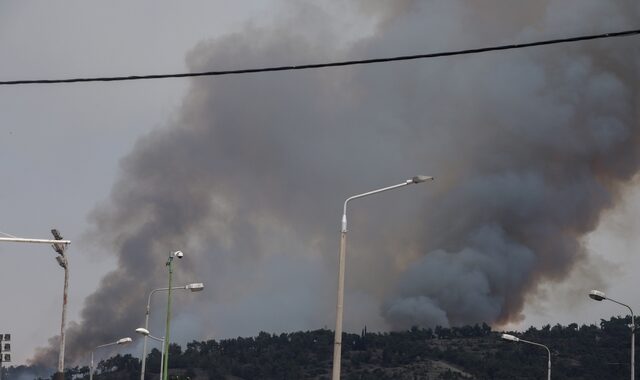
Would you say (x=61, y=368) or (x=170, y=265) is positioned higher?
(x=170, y=265)

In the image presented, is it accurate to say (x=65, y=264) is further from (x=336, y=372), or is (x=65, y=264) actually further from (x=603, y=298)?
(x=603, y=298)

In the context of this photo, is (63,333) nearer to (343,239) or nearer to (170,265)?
(170,265)

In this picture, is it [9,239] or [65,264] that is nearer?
[9,239]

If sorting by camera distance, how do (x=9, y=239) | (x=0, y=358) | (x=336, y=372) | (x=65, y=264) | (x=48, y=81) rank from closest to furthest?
(x=48, y=81) → (x=336, y=372) → (x=9, y=239) → (x=65, y=264) → (x=0, y=358)

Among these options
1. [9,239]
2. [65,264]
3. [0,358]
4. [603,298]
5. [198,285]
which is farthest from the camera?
[0,358]

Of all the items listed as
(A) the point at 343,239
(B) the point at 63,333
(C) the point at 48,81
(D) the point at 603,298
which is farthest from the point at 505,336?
(C) the point at 48,81

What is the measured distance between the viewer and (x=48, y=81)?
29500mm

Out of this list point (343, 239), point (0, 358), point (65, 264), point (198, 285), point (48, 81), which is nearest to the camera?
point (48, 81)

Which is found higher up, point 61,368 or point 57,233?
point 57,233

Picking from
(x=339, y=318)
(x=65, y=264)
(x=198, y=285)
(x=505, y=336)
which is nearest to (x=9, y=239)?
(x=65, y=264)

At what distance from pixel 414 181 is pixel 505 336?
47.6 metres

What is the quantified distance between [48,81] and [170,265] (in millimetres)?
31895

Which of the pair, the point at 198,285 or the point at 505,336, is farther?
the point at 505,336

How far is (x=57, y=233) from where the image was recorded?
175 feet
